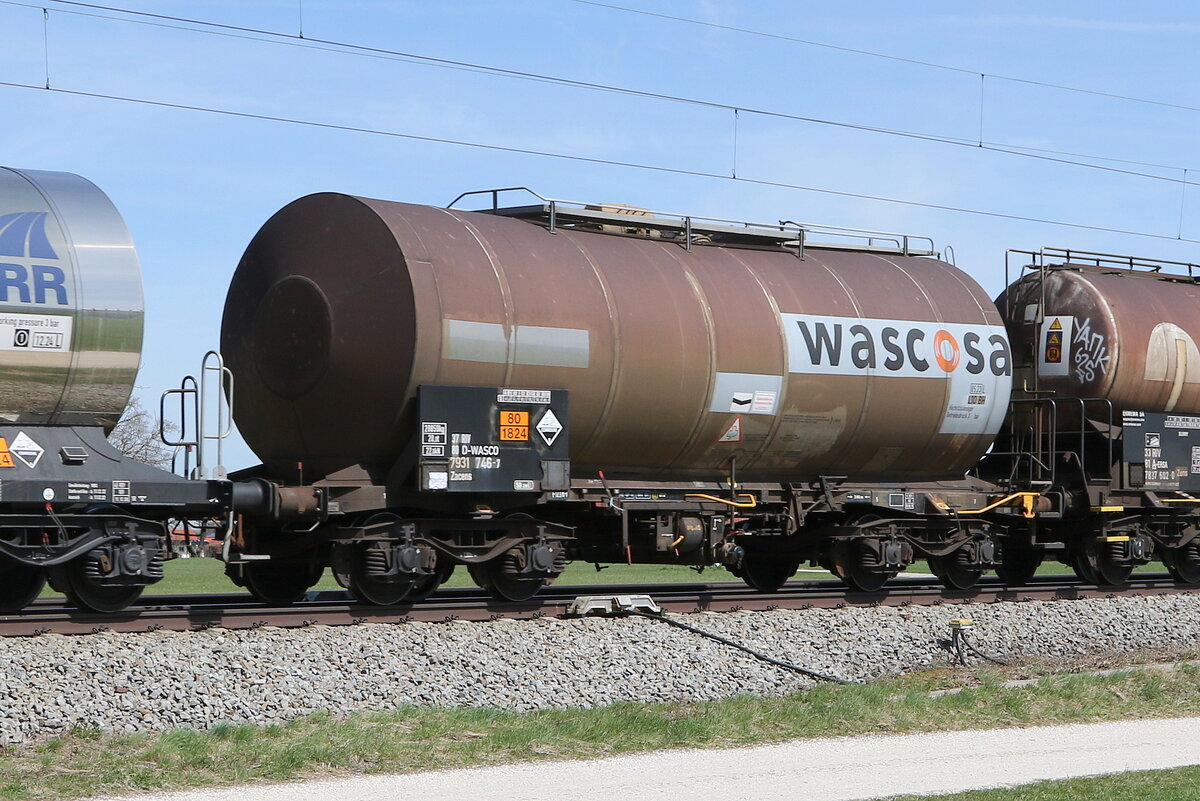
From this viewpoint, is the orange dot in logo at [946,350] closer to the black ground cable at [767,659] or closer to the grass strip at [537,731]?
the grass strip at [537,731]

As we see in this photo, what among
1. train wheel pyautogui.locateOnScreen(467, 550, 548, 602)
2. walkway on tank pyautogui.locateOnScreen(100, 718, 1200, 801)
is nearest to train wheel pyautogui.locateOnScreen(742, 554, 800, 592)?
train wheel pyautogui.locateOnScreen(467, 550, 548, 602)

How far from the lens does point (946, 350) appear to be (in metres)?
17.6

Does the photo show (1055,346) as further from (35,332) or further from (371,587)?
(35,332)

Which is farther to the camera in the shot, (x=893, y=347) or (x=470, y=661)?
(x=893, y=347)

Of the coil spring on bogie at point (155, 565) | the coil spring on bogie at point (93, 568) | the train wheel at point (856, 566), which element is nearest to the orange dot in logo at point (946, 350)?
the train wheel at point (856, 566)

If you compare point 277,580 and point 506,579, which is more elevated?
point 506,579

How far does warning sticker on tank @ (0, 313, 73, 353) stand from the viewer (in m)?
11.7

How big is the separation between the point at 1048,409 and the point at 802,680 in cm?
797

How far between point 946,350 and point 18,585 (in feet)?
34.7

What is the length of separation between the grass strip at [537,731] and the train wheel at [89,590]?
3054 millimetres

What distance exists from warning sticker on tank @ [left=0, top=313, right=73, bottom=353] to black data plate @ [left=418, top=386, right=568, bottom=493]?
3.28m

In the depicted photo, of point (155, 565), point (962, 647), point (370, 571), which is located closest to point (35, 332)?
point (155, 565)

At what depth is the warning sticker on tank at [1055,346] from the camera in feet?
64.2

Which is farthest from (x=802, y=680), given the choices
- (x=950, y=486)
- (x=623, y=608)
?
(x=950, y=486)
